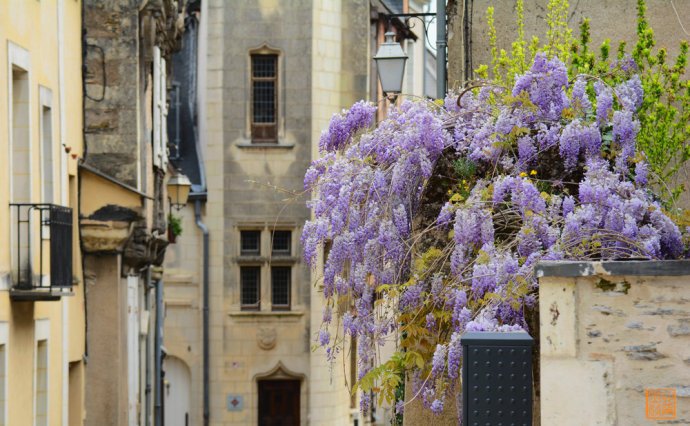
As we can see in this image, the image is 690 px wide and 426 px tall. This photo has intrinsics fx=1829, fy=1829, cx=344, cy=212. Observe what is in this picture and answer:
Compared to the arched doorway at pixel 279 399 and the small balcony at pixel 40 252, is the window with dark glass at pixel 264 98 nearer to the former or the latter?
the arched doorway at pixel 279 399

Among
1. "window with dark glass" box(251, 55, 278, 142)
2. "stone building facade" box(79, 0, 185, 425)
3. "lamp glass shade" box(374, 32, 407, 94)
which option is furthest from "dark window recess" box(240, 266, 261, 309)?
"lamp glass shade" box(374, 32, 407, 94)

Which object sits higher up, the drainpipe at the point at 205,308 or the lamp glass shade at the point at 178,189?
the lamp glass shade at the point at 178,189

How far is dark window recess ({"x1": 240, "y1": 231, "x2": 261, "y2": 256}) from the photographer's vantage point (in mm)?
39625

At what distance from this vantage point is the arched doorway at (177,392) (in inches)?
1527

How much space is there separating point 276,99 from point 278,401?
21.5 feet

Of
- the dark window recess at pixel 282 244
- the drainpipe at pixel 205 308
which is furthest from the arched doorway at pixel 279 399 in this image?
the dark window recess at pixel 282 244

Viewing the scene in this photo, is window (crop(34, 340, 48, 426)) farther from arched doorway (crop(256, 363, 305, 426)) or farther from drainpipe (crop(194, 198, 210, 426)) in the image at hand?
arched doorway (crop(256, 363, 305, 426))

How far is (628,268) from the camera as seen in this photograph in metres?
8.02

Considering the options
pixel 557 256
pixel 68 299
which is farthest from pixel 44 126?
pixel 557 256

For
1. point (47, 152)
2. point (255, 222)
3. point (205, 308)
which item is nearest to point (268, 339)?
point (205, 308)

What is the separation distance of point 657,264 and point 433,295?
2.42m

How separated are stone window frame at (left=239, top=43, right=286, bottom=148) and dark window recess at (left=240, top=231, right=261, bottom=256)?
1.93 meters

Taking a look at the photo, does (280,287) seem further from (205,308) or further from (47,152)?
(47,152)

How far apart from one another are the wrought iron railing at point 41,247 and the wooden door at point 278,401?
747 inches
